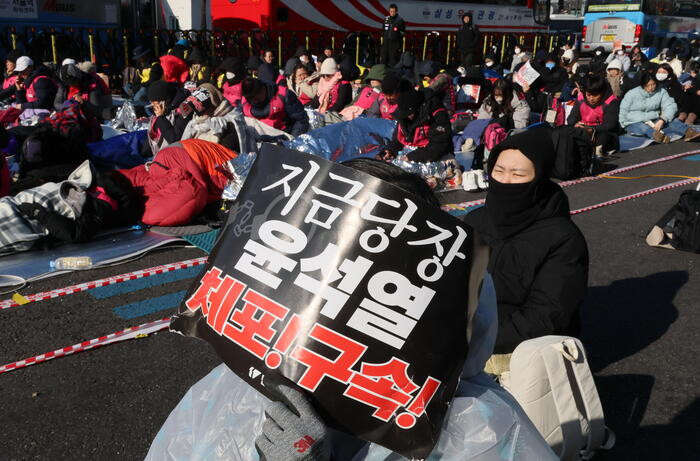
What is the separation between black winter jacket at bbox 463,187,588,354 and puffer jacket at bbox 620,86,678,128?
8826 millimetres

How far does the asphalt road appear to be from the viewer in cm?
305

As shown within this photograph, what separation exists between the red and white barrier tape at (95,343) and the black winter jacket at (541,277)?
2.04 m

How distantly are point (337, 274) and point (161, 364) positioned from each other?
286 cm

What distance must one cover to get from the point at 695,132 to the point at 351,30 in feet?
37.7

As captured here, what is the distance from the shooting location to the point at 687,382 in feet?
11.7

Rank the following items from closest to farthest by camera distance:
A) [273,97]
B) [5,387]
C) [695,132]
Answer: [5,387] < [273,97] < [695,132]

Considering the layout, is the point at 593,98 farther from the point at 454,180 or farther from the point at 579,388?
the point at 579,388

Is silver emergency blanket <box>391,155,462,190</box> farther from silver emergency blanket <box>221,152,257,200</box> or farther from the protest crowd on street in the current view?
silver emergency blanket <box>221,152,257,200</box>

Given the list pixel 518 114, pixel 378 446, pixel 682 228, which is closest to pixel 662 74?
pixel 518 114

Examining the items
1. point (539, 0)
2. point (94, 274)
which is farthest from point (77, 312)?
point (539, 0)

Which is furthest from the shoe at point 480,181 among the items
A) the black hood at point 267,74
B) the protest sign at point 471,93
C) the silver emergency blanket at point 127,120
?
the black hood at point 267,74

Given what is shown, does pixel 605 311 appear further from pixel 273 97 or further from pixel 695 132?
pixel 695 132

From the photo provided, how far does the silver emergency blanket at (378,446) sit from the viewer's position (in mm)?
1128

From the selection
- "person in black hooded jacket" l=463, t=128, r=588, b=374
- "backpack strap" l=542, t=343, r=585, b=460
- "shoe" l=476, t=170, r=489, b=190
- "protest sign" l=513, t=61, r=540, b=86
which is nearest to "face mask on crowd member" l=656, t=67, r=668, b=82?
"protest sign" l=513, t=61, r=540, b=86
